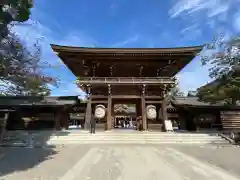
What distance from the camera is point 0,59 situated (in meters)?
9.15

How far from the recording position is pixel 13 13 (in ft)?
29.3

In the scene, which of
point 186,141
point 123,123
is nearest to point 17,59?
point 186,141

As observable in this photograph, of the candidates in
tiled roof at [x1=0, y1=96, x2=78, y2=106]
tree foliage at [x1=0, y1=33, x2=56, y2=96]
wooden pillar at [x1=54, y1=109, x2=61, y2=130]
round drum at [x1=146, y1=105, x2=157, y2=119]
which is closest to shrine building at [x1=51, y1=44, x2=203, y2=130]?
round drum at [x1=146, y1=105, x2=157, y2=119]

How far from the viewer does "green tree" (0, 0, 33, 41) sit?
28.2 feet

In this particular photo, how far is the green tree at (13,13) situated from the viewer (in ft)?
28.2

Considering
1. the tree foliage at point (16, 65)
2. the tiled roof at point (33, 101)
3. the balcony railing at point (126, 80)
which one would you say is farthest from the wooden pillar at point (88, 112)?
the tree foliage at point (16, 65)

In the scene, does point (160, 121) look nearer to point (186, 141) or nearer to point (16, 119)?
point (186, 141)

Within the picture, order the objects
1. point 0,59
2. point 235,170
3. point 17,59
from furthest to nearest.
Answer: point 17,59, point 0,59, point 235,170

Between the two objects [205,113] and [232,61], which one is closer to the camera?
[232,61]

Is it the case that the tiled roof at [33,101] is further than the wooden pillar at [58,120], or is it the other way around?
the wooden pillar at [58,120]

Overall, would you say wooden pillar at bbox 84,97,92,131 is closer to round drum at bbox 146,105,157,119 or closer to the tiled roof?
the tiled roof

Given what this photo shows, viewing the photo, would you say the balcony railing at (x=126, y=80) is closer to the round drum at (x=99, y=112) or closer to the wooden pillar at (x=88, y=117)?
the wooden pillar at (x=88, y=117)

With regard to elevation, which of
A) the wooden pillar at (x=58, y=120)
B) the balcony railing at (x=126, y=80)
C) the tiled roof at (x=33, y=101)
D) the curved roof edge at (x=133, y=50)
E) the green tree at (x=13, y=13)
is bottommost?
the wooden pillar at (x=58, y=120)

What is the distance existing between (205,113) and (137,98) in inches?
318
